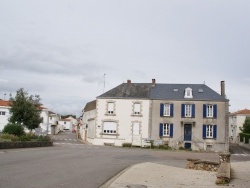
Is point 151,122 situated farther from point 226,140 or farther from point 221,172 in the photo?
point 221,172

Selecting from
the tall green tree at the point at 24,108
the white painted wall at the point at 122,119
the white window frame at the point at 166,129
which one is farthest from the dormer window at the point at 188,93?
the tall green tree at the point at 24,108

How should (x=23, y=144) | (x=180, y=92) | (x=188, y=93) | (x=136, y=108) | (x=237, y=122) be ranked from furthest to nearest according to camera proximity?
1. (x=237, y=122)
2. (x=180, y=92)
3. (x=136, y=108)
4. (x=188, y=93)
5. (x=23, y=144)

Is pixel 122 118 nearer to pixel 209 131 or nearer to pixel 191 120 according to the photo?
pixel 191 120

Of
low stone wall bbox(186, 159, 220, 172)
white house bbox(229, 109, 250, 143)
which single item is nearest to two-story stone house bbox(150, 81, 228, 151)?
low stone wall bbox(186, 159, 220, 172)

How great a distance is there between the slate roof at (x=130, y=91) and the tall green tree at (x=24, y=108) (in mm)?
8964

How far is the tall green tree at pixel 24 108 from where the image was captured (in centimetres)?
4022

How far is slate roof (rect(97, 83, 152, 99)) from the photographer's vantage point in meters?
46.1

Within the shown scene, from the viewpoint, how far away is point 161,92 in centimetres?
4653

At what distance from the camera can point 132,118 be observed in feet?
149

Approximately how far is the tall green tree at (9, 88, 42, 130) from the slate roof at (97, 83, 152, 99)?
896 cm

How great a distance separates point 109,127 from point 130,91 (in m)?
5.36

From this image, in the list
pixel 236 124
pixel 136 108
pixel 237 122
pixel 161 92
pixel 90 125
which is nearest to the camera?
pixel 136 108

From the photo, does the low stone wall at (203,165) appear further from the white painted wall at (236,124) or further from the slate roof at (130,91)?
the white painted wall at (236,124)

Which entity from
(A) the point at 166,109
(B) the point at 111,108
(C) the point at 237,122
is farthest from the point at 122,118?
(C) the point at 237,122
